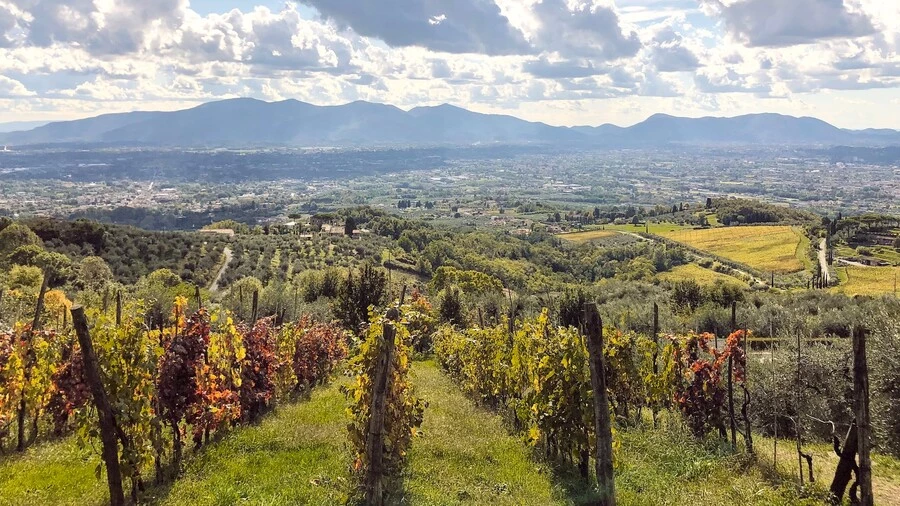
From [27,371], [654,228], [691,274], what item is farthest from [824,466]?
[654,228]

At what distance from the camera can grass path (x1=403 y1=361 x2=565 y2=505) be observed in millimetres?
8172

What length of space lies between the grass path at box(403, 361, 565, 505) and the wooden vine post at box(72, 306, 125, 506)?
11.6 ft

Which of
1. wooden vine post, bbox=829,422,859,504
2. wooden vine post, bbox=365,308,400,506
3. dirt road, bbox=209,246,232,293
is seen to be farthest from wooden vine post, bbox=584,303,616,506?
dirt road, bbox=209,246,232,293

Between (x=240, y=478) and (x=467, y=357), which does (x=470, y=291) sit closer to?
(x=467, y=357)

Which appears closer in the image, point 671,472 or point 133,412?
point 133,412

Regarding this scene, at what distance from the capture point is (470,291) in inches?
2104

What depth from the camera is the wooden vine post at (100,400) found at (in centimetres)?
595

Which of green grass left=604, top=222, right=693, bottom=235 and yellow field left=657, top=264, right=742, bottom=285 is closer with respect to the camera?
yellow field left=657, top=264, right=742, bottom=285

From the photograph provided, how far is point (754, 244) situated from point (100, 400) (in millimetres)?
98985

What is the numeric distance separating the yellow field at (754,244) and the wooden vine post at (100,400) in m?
79.7

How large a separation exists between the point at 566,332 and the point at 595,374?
2.83m

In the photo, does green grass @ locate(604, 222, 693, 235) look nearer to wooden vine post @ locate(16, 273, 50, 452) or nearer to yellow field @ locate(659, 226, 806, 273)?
yellow field @ locate(659, 226, 806, 273)

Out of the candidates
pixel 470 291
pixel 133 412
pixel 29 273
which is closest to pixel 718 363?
pixel 133 412

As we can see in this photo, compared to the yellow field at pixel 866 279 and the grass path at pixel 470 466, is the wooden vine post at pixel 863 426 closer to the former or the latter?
the grass path at pixel 470 466
